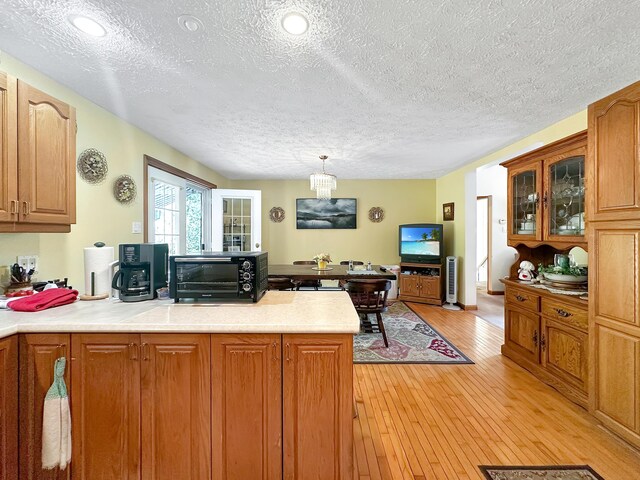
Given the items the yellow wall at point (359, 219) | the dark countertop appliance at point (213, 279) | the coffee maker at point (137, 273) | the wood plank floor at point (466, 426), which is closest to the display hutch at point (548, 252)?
the wood plank floor at point (466, 426)

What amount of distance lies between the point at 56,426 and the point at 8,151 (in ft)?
4.66

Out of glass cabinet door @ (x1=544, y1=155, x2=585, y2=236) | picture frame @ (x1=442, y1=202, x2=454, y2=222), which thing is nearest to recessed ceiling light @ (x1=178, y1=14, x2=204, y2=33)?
glass cabinet door @ (x1=544, y1=155, x2=585, y2=236)

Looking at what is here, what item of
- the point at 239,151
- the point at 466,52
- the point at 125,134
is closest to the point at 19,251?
the point at 125,134

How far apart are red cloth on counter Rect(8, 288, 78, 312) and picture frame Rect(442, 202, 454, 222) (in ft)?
18.3

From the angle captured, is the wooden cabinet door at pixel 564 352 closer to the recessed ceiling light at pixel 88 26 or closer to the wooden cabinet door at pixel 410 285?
the wooden cabinet door at pixel 410 285

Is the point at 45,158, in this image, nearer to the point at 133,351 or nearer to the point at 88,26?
the point at 88,26

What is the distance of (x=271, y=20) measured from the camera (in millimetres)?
1565

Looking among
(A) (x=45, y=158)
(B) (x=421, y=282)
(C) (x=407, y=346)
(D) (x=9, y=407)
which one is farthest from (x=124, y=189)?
(B) (x=421, y=282)

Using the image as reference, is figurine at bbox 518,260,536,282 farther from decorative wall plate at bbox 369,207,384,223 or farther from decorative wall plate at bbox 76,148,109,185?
decorative wall plate at bbox 76,148,109,185

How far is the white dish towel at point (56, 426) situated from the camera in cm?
129

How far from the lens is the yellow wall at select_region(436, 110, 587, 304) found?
330 cm

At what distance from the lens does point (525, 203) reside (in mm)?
3002

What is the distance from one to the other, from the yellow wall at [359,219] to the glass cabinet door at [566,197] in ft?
11.6

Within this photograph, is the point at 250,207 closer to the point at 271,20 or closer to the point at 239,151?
the point at 239,151
